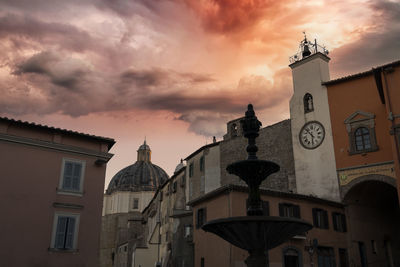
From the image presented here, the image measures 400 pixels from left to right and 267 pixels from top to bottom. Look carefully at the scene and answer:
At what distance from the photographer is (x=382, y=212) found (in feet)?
103

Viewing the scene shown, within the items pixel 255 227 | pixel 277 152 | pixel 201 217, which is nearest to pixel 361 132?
pixel 277 152

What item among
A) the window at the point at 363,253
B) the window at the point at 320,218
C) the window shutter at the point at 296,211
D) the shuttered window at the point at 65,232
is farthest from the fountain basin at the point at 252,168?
the window at the point at 363,253

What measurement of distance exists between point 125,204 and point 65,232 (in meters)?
58.7

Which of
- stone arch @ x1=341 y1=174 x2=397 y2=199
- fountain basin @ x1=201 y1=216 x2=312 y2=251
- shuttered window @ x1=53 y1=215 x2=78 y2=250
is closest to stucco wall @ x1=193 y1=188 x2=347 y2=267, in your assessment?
stone arch @ x1=341 y1=174 x2=397 y2=199

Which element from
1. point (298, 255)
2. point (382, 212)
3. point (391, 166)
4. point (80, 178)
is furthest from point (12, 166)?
point (382, 212)

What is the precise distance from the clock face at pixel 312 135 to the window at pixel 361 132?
7.42ft

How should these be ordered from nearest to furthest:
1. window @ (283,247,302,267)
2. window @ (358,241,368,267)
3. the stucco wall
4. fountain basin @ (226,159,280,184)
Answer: fountain basin @ (226,159,280,184), the stucco wall, window @ (283,247,302,267), window @ (358,241,368,267)

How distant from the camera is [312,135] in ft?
103

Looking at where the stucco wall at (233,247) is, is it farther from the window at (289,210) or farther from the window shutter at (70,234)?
the window shutter at (70,234)

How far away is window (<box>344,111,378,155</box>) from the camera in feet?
90.8

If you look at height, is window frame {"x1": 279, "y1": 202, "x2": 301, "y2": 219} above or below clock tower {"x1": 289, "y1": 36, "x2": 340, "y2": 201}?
below

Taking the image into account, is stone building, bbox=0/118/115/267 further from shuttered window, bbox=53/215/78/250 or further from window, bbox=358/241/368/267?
window, bbox=358/241/368/267

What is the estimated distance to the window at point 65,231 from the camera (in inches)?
770

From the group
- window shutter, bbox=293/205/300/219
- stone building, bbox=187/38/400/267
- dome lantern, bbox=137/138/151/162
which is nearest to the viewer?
stone building, bbox=187/38/400/267
